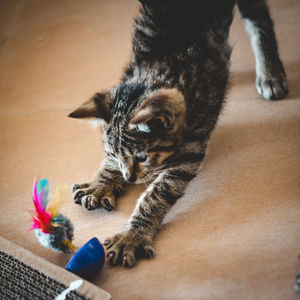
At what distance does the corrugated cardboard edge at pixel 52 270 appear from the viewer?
0.86 meters

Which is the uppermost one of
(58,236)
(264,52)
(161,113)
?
(161,113)

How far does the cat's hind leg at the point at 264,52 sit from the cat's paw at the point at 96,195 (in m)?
0.91

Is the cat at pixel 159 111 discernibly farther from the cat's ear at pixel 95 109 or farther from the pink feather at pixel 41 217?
the pink feather at pixel 41 217

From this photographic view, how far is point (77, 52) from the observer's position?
2059mm

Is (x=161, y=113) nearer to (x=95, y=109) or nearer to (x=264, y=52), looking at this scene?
(x=95, y=109)

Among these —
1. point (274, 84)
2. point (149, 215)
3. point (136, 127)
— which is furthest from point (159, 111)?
point (274, 84)

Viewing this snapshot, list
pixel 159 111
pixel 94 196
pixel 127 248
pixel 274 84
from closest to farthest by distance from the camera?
pixel 159 111 → pixel 127 248 → pixel 94 196 → pixel 274 84

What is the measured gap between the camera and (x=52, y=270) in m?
0.92

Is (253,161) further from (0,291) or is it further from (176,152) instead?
(0,291)

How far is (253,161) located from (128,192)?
0.55 meters

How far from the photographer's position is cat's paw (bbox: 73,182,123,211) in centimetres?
117

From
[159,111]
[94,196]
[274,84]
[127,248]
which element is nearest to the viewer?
[159,111]

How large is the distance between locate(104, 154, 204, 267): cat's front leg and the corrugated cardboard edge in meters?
0.14

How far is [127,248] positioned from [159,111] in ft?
1.54
